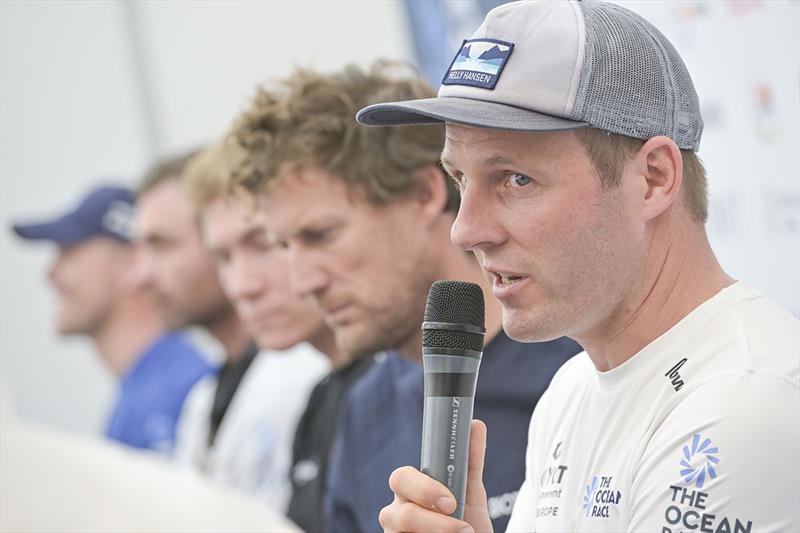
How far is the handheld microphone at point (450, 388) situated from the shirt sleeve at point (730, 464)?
0.23m

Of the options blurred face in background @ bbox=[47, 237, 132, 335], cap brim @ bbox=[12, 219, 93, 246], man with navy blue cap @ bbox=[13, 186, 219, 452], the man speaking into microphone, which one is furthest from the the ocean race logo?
cap brim @ bbox=[12, 219, 93, 246]

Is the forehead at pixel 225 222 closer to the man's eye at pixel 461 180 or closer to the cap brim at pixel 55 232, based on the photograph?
the man's eye at pixel 461 180

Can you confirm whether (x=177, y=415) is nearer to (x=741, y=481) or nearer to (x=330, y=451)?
(x=330, y=451)

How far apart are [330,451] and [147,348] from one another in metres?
2.28

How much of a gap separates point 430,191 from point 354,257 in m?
0.21

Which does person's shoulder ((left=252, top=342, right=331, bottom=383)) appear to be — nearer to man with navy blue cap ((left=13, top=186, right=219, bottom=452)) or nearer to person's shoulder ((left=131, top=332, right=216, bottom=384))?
person's shoulder ((left=131, top=332, right=216, bottom=384))

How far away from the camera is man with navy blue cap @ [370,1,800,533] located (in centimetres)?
152

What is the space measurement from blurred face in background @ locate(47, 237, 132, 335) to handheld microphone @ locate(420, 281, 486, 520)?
4.07 m

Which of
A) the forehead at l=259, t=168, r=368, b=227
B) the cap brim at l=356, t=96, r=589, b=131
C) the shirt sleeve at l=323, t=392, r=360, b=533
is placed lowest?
the shirt sleeve at l=323, t=392, r=360, b=533

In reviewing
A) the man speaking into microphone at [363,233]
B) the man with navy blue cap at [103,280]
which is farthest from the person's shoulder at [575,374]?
the man with navy blue cap at [103,280]

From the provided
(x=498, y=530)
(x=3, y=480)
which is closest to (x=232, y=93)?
(x=498, y=530)

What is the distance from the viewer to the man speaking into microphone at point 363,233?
2.41 meters

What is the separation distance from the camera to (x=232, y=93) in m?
5.62

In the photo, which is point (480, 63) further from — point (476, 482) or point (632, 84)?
point (476, 482)
